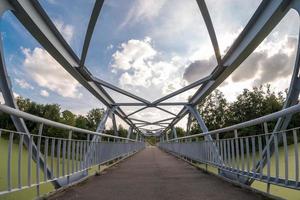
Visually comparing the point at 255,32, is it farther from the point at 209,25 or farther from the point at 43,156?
the point at 43,156

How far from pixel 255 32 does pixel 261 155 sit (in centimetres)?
343

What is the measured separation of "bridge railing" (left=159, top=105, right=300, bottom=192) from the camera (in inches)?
138

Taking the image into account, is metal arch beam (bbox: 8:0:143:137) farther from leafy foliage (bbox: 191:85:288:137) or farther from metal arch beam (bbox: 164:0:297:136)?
leafy foliage (bbox: 191:85:288:137)

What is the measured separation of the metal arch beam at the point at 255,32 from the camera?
5627 millimetres

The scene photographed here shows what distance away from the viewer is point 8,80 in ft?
16.0

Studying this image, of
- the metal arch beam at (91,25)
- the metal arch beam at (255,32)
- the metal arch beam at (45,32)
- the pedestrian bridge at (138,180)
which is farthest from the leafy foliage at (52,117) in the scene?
the metal arch beam at (255,32)

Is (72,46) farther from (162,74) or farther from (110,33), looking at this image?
(162,74)

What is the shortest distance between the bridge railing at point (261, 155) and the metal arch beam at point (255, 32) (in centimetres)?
228

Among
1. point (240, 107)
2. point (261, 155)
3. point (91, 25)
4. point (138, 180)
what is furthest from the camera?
point (240, 107)

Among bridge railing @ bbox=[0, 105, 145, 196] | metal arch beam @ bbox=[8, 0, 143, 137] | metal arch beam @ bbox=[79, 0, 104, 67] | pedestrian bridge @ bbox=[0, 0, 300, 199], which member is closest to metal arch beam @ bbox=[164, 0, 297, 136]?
pedestrian bridge @ bbox=[0, 0, 300, 199]

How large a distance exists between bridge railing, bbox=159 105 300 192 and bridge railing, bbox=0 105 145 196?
2918 millimetres

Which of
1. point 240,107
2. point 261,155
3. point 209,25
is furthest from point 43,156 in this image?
point 240,107

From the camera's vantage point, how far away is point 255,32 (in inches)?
264

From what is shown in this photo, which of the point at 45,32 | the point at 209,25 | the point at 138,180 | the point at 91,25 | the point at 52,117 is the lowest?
the point at 138,180
